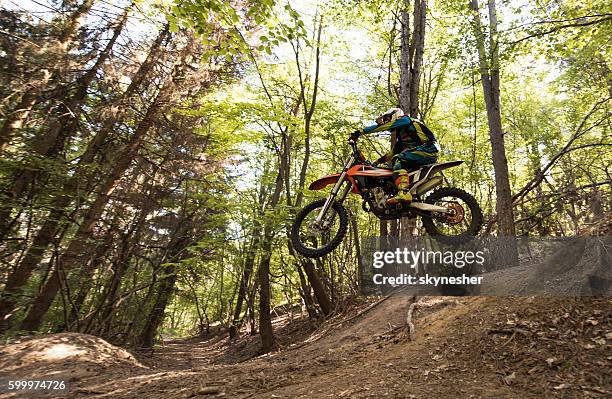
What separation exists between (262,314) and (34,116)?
7.22 metres

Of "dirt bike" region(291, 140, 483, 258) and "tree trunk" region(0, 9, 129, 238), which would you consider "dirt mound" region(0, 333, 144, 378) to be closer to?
"tree trunk" region(0, 9, 129, 238)

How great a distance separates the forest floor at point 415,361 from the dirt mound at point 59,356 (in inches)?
0.7

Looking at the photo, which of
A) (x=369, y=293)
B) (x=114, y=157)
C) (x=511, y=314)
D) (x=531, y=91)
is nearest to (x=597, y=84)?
(x=531, y=91)

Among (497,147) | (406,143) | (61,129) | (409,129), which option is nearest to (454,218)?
(406,143)

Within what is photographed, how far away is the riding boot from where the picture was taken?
4.80 m

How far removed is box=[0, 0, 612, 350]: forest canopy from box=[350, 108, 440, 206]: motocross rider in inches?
70.3

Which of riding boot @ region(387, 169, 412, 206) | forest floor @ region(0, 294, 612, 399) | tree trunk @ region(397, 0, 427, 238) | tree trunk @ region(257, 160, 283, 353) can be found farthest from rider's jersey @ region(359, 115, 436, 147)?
tree trunk @ region(257, 160, 283, 353)

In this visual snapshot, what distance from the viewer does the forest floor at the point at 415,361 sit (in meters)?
3.50

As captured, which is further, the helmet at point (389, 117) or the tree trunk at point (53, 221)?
the tree trunk at point (53, 221)

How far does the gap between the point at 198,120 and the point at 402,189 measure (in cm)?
748

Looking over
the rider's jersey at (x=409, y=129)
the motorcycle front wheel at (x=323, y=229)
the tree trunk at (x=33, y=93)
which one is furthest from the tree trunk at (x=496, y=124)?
the tree trunk at (x=33, y=93)

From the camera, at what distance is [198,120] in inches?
410

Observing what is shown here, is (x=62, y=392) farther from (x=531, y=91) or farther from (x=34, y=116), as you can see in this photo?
(x=531, y=91)

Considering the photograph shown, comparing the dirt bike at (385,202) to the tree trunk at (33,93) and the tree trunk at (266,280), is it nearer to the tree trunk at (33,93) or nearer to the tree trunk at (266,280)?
the tree trunk at (266,280)
